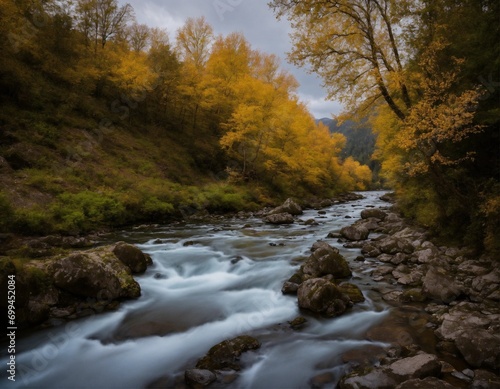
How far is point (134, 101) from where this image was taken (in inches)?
1109

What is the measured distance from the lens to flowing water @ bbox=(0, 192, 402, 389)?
4.84 meters

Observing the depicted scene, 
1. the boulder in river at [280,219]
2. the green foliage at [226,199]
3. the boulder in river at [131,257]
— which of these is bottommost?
the boulder in river at [280,219]

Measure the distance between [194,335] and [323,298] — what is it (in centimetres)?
279

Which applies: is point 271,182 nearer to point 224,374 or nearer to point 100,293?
point 100,293

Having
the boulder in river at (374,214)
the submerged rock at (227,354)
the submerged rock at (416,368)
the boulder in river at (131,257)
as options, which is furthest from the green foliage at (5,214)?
the boulder in river at (374,214)

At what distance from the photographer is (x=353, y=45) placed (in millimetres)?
10094

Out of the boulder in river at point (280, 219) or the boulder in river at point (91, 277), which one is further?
the boulder in river at point (280, 219)

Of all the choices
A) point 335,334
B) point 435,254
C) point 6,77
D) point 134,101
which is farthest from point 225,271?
point 134,101

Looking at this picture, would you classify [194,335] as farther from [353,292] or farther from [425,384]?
[425,384]

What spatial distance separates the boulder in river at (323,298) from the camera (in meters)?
6.38

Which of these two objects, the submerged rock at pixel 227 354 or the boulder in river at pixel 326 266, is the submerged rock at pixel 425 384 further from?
the boulder in river at pixel 326 266

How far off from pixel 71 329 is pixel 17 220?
6775mm

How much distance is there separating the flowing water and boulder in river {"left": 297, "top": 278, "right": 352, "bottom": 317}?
188 mm

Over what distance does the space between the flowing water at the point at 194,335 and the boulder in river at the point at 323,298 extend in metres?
0.19
